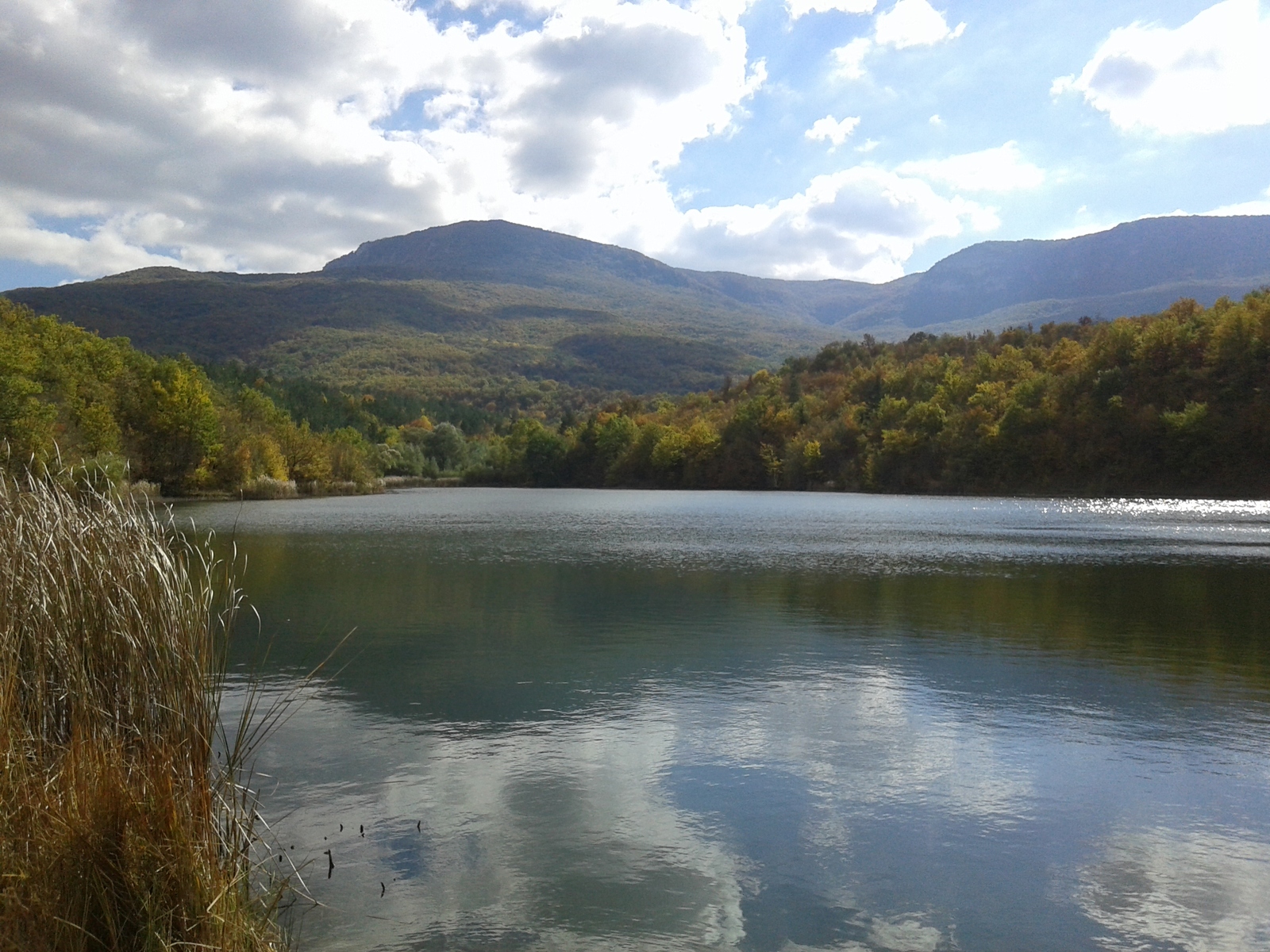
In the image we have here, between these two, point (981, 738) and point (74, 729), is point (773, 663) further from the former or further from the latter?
point (74, 729)

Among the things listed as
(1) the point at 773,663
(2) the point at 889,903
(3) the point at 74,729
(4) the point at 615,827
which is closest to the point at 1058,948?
(2) the point at 889,903

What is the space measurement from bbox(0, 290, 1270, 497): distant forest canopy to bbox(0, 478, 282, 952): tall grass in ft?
101

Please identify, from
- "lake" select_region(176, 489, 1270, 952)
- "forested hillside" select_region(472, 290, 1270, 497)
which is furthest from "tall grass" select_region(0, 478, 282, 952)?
"forested hillside" select_region(472, 290, 1270, 497)

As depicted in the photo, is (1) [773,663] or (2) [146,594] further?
(1) [773,663]

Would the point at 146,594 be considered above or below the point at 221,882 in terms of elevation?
above

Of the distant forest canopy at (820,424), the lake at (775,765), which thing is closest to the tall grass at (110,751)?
the lake at (775,765)

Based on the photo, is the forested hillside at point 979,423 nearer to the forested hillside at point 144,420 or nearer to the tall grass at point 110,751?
the forested hillside at point 144,420

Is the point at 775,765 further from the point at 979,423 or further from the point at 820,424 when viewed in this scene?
the point at 820,424

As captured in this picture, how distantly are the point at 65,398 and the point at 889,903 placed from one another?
52280 mm

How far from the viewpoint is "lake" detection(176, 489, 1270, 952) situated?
616 centimetres

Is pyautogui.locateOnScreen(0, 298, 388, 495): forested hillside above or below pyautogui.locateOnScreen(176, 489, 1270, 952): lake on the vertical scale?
above

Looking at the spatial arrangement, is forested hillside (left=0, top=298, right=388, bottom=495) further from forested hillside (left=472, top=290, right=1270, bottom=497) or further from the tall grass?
forested hillside (left=472, top=290, right=1270, bottom=497)

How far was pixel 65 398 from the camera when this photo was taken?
4834 centimetres

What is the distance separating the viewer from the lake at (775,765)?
6164 mm
